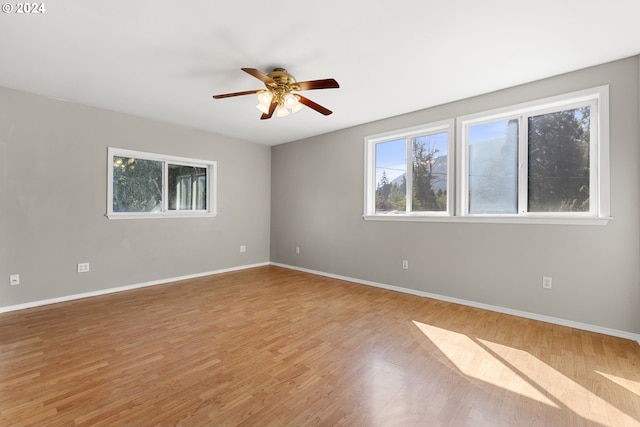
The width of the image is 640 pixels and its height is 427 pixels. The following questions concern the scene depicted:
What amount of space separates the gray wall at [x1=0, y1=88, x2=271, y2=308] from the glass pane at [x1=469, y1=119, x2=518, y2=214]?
4.06 m

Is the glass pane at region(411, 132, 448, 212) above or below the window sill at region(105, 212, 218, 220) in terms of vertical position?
above

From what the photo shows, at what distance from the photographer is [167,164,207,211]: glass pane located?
15.1ft

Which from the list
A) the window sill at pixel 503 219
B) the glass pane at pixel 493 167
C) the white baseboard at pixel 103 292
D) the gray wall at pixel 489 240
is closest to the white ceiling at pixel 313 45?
the gray wall at pixel 489 240

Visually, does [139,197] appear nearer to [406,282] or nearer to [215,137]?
[215,137]

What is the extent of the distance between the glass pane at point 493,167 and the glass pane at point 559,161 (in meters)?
0.17

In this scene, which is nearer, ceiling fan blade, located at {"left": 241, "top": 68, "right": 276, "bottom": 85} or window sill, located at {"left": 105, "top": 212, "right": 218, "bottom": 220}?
ceiling fan blade, located at {"left": 241, "top": 68, "right": 276, "bottom": 85}

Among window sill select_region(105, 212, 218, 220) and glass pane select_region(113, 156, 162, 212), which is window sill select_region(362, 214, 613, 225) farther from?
glass pane select_region(113, 156, 162, 212)

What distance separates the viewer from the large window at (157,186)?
399 cm

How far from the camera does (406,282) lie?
13.0ft

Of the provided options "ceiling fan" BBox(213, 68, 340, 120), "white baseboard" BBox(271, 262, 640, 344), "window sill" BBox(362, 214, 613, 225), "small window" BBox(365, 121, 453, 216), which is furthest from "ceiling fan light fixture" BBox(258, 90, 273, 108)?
"white baseboard" BBox(271, 262, 640, 344)

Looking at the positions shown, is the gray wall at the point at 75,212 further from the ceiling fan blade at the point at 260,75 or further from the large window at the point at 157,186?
the ceiling fan blade at the point at 260,75

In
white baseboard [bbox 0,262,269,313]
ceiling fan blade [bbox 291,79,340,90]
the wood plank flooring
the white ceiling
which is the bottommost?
the wood plank flooring

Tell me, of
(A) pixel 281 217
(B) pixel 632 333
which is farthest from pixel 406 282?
(A) pixel 281 217

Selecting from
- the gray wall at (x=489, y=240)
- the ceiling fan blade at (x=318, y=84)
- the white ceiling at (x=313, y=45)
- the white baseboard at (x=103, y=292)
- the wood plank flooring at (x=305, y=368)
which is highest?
the white ceiling at (x=313, y=45)
